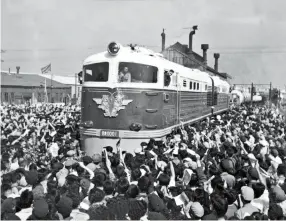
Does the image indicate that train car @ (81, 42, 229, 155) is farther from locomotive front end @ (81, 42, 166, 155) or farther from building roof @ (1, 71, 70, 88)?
building roof @ (1, 71, 70, 88)

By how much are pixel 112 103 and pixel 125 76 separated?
2.66 ft

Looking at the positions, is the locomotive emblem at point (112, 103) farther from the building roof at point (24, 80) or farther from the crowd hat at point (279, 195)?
the building roof at point (24, 80)

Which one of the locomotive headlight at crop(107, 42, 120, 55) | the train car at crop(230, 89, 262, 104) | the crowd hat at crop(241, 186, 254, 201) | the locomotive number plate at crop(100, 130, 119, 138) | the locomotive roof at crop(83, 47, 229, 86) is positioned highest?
the locomotive headlight at crop(107, 42, 120, 55)

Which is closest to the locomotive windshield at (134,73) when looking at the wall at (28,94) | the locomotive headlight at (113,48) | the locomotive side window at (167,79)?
the locomotive headlight at (113,48)

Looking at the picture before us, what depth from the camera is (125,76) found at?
1010 cm

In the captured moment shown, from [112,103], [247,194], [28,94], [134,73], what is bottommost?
[247,194]

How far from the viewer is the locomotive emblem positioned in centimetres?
998

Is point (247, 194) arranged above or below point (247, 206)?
above

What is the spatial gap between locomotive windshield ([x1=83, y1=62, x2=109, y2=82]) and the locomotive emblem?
1.73 ft

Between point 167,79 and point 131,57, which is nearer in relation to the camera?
point 131,57

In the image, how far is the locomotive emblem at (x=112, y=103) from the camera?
9.98m

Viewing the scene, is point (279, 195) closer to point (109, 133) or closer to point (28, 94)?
point (109, 133)

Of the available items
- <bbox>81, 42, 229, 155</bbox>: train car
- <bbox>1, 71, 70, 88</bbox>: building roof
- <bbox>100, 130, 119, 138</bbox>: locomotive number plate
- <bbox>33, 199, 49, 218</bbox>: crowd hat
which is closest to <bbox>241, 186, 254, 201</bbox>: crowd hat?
<bbox>33, 199, 49, 218</bbox>: crowd hat

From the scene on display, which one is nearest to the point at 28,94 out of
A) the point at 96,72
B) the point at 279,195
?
the point at 96,72
